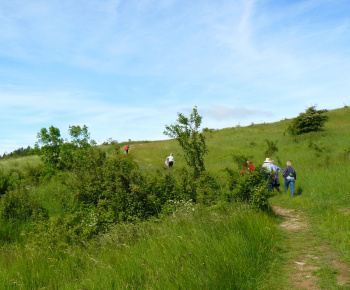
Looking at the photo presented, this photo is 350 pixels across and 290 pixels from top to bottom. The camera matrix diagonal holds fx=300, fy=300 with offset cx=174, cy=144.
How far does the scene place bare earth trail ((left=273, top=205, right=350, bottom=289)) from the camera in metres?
5.00

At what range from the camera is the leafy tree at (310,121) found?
109 feet

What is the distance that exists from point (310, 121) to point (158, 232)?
30.6m

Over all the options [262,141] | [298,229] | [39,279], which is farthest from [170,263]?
[262,141]

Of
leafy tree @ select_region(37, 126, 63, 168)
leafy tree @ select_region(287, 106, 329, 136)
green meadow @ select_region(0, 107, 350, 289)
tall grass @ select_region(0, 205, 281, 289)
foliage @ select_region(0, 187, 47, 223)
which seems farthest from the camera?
leafy tree @ select_region(287, 106, 329, 136)

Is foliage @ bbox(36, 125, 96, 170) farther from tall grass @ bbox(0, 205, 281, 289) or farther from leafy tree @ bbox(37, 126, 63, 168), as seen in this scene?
tall grass @ bbox(0, 205, 281, 289)

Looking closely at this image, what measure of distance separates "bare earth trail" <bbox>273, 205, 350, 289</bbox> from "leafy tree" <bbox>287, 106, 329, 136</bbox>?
90.6ft

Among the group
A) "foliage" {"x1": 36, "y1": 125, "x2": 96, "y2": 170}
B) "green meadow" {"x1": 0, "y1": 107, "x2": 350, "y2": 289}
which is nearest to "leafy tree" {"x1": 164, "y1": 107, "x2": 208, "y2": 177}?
"green meadow" {"x1": 0, "y1": 107, "x2": 350, "y2": 289}

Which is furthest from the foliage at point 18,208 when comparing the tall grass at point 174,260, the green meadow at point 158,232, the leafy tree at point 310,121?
the leafy tree at point 310,121

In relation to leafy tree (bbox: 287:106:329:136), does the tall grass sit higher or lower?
lower

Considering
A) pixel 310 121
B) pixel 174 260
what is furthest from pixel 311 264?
pixel 310 121

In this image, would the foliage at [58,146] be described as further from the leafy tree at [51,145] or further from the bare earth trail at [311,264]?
the bare earth trail at [311,264]

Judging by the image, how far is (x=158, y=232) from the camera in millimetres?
7508

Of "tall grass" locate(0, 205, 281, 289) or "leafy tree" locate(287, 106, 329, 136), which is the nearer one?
"tall grass" locate(0, 205, 281, 289)

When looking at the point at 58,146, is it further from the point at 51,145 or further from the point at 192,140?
the point at 192,140
